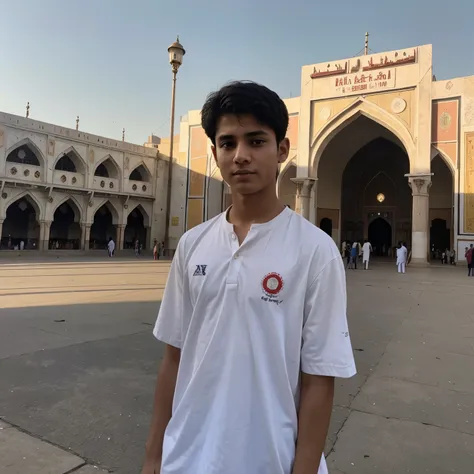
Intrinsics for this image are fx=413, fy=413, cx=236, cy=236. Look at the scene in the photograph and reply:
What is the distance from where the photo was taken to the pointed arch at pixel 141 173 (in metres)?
27.7

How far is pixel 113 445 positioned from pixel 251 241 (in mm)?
1925

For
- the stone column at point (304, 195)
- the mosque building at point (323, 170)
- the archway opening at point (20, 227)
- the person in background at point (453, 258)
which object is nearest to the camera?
the mosque building at point (323, 170)

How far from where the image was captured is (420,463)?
229cm

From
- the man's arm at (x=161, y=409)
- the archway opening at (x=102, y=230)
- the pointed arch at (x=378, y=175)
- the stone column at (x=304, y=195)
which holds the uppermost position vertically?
the pointed arch at (x=378, y=175)

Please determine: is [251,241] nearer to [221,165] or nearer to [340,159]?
[221,165]

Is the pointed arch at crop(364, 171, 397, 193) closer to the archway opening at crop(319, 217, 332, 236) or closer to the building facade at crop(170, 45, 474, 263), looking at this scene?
the building facade at crop(170, 45, 474, 263)

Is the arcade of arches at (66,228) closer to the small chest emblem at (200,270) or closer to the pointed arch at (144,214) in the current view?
the pointed arch at (144,214)

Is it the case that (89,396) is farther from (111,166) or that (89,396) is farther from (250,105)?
(111,166)

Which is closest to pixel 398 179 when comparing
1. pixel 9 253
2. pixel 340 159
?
pixel 340 159

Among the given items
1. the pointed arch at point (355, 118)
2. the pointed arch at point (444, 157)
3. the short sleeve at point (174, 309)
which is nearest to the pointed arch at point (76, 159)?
the pointed arch at point (355, 118)

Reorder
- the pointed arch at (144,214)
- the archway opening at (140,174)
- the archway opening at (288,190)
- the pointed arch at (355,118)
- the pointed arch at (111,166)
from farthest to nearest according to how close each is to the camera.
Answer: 1. the archway opening at (288,190)
2. the archway opening at (140,174)
3. the pointed arch at (144,214)
4. the pointed arch at (111,166)
5. the pointed arch at (355,118)

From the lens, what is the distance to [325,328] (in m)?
1.07

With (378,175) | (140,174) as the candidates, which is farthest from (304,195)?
(140,174)

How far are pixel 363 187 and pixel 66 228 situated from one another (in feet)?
72.1
